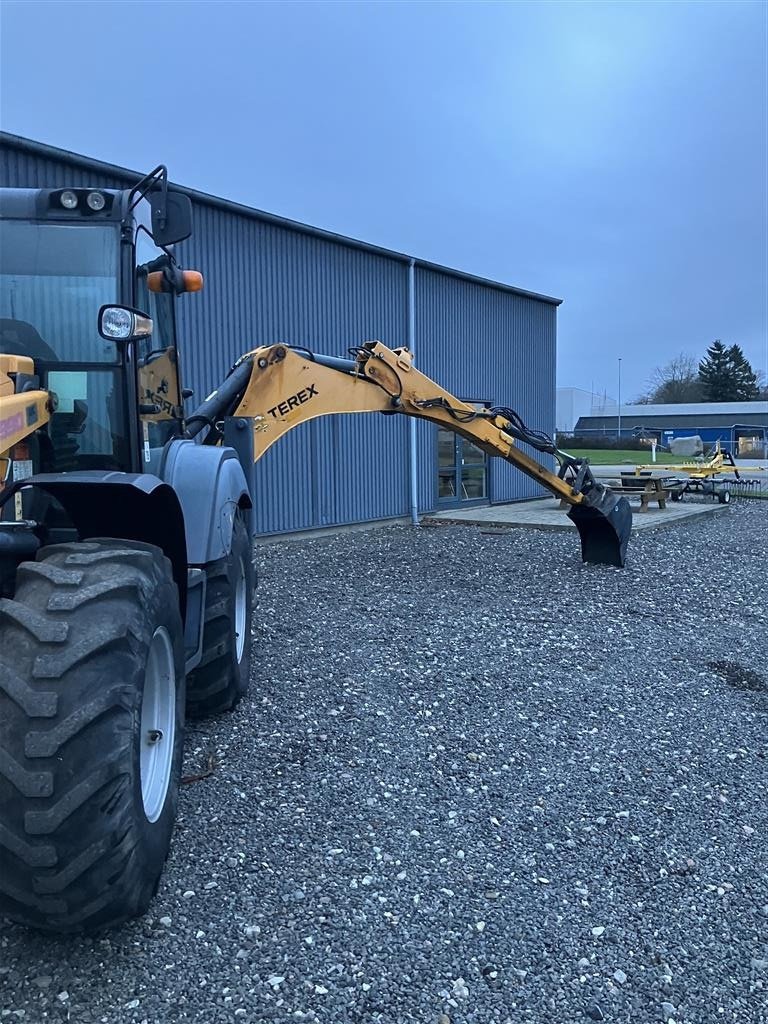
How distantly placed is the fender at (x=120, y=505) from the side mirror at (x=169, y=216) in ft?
4.26

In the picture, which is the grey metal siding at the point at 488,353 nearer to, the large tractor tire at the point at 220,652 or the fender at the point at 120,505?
the large tractor tire at the point at 220,652

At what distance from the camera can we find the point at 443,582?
1001 centimetres

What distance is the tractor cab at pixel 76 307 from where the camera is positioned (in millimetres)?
3902

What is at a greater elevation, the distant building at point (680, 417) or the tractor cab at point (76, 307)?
the distant building at point (680, 417)

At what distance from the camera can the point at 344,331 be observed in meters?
14.4

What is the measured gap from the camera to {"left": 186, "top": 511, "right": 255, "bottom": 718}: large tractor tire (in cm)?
477

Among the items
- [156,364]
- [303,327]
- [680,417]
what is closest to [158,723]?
[156,364]

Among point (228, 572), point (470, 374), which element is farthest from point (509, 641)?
point (470, 374)

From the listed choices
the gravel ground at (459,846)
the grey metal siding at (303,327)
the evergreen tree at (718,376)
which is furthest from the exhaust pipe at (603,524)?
the evergreen tree at (718,376)

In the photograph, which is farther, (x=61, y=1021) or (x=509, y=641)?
(x=509, y=641)

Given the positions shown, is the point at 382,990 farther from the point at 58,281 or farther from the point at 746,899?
the point at 58,281

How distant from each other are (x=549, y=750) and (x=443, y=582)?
518 centimetres

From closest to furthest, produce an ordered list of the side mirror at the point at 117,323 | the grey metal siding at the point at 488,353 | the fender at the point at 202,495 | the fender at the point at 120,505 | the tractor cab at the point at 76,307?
the fender at the point at 120,505, the side mirror at the point at 117,323, the tractor cab at the point at 76,307, the fender at the point at 202,495, the grey metal siding at the point at 488,353

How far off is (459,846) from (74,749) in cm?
191
